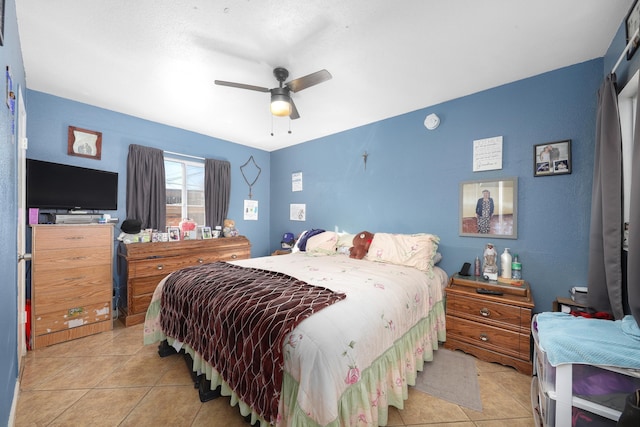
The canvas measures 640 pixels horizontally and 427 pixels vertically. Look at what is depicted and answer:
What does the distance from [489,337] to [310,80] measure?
2.63 m

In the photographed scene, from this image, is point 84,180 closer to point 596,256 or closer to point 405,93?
point 405,93

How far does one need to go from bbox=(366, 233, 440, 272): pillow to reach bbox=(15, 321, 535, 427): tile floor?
0.97 metres

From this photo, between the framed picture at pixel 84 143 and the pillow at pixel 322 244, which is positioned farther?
the pillow at pixel 322 244

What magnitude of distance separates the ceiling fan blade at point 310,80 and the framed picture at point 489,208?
6.25 ft

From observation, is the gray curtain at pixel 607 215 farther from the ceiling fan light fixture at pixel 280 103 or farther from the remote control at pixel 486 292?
the ceiling fan light fixture at pixel 280 103

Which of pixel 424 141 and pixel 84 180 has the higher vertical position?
pixel 424 141

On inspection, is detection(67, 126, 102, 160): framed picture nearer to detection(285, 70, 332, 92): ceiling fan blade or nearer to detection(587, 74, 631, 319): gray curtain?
detection(285, 70, 332, 92): ceiling fan blade

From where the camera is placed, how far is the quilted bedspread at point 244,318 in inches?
48.8

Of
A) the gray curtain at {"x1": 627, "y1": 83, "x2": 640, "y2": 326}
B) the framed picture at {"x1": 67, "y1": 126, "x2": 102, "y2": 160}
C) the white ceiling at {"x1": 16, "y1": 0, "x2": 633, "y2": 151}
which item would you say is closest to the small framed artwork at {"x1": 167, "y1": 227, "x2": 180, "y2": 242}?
the framed picture at {"x1": 67, "y1": 126, "x2": 102, "y2": 160}

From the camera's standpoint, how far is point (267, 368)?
1.23 m

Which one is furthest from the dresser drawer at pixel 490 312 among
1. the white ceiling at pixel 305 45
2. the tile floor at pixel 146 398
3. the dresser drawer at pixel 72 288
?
the dresser drawer at pixel 72 288

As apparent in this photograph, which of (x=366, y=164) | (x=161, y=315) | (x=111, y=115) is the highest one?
(x=111, y=115)

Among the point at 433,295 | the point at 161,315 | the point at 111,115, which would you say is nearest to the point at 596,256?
the point at 433,295

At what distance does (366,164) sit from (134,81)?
2838mm
